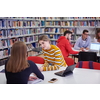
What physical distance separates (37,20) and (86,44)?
3.31 m

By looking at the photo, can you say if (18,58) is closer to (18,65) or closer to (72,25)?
(18,65)

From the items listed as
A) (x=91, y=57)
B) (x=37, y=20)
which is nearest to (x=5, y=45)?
(x=37, y=20)

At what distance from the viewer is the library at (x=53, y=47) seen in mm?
2041

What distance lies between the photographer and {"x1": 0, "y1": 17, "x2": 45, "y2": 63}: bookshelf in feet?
18.2

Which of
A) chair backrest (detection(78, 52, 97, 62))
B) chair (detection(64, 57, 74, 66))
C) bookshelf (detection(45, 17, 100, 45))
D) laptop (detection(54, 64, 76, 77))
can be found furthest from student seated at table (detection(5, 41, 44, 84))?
bookshelf (detection(45, 17, 100, 45))

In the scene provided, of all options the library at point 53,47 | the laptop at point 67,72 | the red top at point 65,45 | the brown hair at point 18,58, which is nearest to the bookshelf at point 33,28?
the library at point 53,47

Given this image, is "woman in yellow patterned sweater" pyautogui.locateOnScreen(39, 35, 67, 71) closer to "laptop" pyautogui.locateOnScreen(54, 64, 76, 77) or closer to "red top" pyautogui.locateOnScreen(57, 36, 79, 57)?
"laptop" pyautogui.locateOnScreen(54, 64, 76, 77)

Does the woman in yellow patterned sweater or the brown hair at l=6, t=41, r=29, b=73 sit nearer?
the brown hair at l=6, t=41, r=29, b=73

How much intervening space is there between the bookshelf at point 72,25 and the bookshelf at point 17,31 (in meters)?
0.42

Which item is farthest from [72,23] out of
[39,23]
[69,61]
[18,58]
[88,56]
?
[18,58]

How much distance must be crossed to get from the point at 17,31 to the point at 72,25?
2.45 meters

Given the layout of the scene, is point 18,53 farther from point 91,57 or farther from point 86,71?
point 91,57

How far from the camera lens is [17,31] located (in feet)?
20.0

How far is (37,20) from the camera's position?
7.34m
